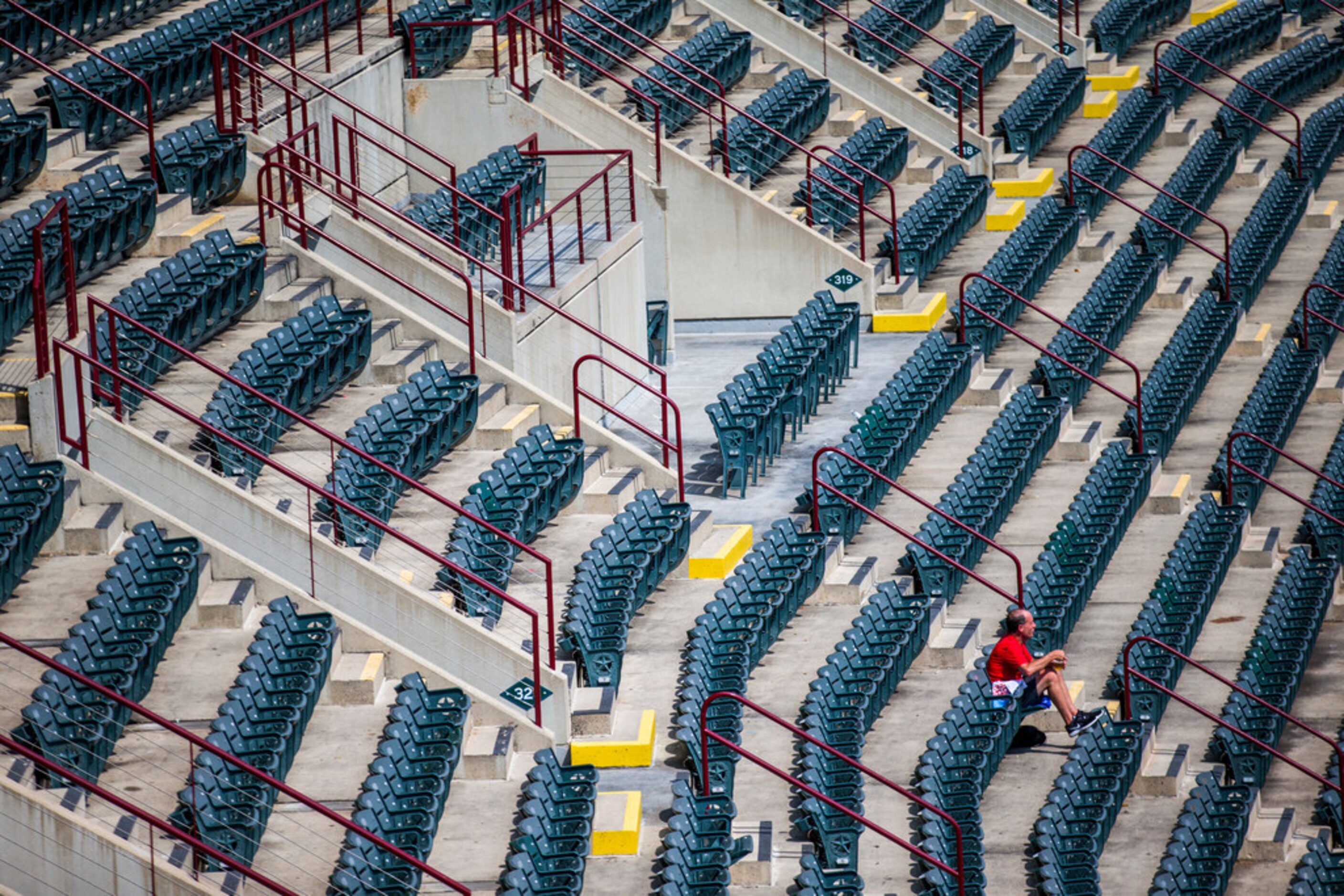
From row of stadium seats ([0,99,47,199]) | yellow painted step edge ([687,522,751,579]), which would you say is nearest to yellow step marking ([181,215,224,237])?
row of stadium seats ([0,99,47,199])

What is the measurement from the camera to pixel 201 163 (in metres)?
18.1

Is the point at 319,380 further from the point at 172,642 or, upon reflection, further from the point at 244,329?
the point at 172,642

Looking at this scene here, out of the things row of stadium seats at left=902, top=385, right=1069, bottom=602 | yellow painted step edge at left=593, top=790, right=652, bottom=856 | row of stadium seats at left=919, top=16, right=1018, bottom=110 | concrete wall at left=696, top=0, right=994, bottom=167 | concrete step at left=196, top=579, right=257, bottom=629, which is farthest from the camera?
row of stadium seats at left=919, top=16, right=1018, bottom=110

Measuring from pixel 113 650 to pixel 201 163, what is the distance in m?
6.41

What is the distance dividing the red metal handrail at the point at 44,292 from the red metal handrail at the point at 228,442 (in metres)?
0.11

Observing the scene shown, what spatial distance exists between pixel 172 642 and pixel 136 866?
2.48 m

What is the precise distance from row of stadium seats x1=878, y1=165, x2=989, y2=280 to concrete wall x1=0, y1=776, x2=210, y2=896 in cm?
1136

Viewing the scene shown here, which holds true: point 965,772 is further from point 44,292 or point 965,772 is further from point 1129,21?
point 1129,21

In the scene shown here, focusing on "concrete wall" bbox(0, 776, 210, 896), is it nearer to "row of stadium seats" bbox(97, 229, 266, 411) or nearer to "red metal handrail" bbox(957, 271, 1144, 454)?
"row of stadium seats" bbox(97, 229, 266, 411)

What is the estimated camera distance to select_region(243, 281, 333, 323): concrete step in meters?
17.3

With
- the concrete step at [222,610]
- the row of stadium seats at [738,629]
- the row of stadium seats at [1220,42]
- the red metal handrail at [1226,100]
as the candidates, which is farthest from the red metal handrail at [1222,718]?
the row of stadium seats at [1220,42]

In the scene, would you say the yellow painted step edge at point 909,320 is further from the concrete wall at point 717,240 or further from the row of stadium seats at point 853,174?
the row of stadium seats at point 853,174

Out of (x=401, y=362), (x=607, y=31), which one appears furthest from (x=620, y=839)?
(x=607, y=31)

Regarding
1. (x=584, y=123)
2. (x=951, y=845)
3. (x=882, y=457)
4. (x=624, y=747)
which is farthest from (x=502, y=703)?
(x=584, y=123)
